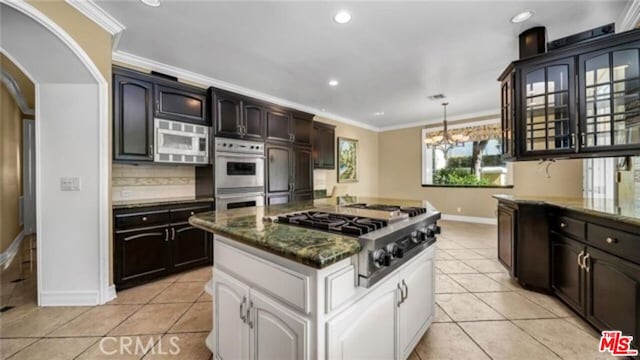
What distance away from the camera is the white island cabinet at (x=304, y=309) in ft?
2.98

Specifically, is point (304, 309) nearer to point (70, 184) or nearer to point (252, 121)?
point (70, 184)

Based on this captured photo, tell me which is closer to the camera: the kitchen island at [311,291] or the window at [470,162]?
the kitchen island at [311,291]

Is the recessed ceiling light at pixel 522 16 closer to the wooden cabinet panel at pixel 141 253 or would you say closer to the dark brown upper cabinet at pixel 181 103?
the dark brown upper cabinet at pixel 181 103

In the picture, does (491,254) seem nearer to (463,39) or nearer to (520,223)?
(520,223)

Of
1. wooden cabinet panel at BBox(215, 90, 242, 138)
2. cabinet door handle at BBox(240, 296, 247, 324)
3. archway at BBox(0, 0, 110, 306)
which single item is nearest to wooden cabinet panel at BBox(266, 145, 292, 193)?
wooden cabinet panel at BBox(215, 90, 242, 138)

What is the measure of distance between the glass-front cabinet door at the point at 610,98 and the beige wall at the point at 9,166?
23.1 feet

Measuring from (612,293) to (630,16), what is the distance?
7.81 feet

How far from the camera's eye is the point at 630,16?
2184 mm

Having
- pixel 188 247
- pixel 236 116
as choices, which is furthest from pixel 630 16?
pixel 188 247

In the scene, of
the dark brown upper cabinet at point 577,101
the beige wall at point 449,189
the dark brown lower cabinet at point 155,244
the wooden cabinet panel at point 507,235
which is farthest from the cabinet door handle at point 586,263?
the dark brown lower cabinet at point 155,244

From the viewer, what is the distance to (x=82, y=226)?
7.51 ft

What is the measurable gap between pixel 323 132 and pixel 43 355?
4.68 meters

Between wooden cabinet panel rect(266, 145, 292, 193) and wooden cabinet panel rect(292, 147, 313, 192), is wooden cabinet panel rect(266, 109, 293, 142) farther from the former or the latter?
wooden cabinet panel rect(292, 147, 313, 192)

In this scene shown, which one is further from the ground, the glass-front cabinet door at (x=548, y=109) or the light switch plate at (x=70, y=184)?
the glass-front cabinet door at (x=548, y=109)
